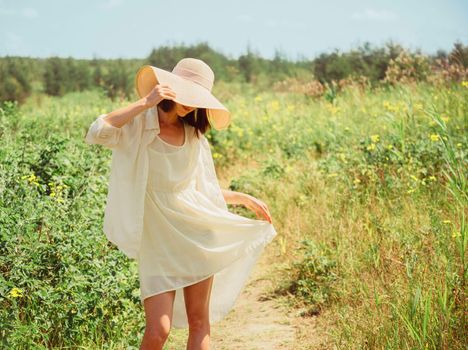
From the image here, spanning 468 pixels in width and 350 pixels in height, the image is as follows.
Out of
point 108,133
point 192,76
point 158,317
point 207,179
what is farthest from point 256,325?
point 108,133

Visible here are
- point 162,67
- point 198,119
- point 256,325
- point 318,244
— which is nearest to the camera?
point 198,119

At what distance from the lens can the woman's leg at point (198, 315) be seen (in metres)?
2.87

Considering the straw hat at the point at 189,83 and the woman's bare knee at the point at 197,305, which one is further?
the woman's bare knee at the point at 197,305

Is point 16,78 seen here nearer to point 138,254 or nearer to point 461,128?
point 461,128

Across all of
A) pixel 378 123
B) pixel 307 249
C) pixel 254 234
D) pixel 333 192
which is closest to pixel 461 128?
pixel 378 123

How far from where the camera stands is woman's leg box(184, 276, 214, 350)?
9.41 feet

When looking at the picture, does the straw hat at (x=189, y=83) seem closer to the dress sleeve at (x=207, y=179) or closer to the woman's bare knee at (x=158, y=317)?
the dress sleeve at (x=207, y=179)

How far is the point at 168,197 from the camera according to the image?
284 cm

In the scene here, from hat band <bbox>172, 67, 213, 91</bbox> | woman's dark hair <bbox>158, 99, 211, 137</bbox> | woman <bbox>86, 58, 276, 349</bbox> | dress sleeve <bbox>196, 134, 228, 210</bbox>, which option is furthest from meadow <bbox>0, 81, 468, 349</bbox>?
hat band <bbox>172, 67, 213, 91</bbox>

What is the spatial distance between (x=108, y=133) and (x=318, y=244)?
9.09 ft

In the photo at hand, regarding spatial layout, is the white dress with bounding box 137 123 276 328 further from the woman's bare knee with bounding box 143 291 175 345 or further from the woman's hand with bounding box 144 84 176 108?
the woman's hand with bounding box 144 84 176 108

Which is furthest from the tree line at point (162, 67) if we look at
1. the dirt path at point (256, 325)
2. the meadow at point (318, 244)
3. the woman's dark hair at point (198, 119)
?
the woman's dark hair at point (198, 119)

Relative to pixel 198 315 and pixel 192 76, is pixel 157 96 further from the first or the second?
pixel 198 315

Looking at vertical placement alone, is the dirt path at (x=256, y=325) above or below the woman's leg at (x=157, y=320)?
below
